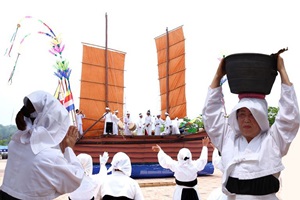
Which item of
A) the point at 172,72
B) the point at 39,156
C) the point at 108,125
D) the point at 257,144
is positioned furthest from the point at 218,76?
the point at 172,72

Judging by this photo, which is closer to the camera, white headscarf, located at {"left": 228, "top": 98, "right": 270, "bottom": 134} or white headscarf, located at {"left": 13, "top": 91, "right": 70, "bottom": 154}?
white headscarf, located at {"left": 13, "top": 91, "right": 70, "bottom": 154}

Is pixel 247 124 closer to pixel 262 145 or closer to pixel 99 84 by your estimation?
pixel 262 145

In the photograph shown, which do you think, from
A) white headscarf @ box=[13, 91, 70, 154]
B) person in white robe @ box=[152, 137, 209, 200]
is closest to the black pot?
white headscarf @ box=[13, 91, 70, 154]

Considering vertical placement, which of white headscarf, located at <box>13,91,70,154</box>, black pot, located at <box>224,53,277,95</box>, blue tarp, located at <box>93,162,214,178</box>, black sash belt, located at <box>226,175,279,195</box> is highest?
black pot, located at <box>224,53,277,95</box>

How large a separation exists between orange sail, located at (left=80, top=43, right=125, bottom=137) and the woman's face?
2291 centimetres

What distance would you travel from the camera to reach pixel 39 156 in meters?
2.50

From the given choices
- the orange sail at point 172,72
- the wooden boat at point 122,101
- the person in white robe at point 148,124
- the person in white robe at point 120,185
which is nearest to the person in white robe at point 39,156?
the person in white robe at point 120,185

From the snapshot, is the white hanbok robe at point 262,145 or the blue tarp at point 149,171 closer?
the white hanbok robe at point 262,145

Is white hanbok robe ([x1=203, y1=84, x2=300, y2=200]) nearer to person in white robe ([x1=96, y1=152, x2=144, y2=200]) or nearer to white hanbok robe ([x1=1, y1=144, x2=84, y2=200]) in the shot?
white hanbok robe ([x1=1, y1=144, x2=84, y2=200])

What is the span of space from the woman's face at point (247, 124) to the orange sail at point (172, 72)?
83.1 ft

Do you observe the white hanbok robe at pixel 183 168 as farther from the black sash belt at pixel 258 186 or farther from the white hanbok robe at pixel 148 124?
the white hanbok robe at pixel 148 124

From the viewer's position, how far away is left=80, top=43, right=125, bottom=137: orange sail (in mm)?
25656

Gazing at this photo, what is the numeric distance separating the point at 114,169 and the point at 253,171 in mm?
2755

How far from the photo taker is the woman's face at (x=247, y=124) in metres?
2.71
